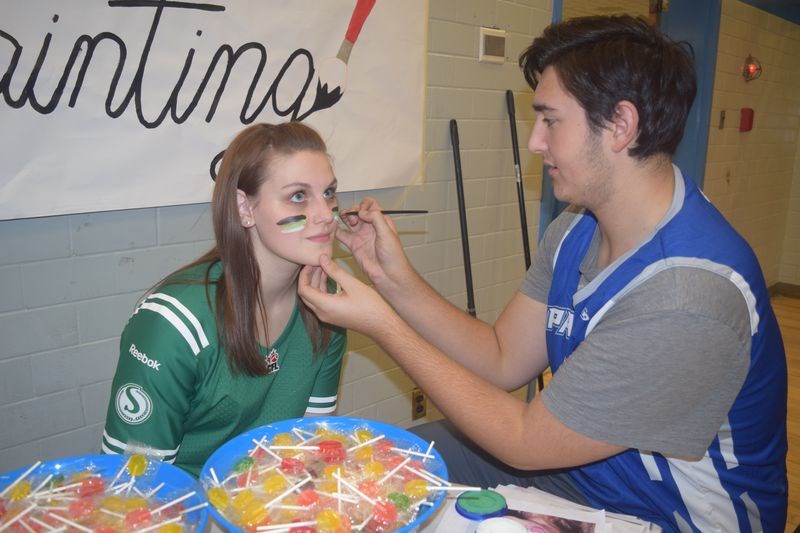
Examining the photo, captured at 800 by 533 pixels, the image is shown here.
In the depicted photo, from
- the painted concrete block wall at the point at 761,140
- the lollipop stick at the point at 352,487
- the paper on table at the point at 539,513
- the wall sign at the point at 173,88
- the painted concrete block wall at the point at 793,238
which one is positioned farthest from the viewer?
the painted concrete block wall at the point at 793,238

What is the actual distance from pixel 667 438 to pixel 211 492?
0.82m

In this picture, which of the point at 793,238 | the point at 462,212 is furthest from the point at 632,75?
the point at 793,238

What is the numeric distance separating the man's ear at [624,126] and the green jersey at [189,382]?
86 cm

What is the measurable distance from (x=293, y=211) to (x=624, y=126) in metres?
0.78

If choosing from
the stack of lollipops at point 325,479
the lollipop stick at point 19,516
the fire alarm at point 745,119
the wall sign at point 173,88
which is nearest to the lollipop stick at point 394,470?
the stack of lollipops at point 325,479

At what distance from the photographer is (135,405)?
127 centimetres

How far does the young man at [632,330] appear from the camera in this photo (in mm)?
1166

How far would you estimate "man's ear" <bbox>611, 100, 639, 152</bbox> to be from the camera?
4.47 ft

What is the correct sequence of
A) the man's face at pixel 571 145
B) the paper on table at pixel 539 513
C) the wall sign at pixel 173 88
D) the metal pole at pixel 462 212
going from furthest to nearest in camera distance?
the metal pole at pixel 462 212 < the wall sign at pixel 173 88 < the man's face at pixel 571 145 < the paper on table at pixel 539 513

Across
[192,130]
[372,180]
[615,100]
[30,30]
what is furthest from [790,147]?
[30,30]

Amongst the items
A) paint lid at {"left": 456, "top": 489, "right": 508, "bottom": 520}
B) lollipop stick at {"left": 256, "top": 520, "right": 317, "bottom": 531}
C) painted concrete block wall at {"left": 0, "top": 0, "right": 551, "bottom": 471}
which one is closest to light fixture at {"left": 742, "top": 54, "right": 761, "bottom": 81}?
painted concrete block wall at {"left": 0, "top": 0, "right": 551, "bottom": 471}

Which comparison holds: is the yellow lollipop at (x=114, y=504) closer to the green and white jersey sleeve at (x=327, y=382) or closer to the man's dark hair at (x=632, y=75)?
the green and white jersey sleeve at (x=327, y=382)

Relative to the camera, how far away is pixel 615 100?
4.50ft

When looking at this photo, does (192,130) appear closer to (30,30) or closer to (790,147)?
(30,30)
